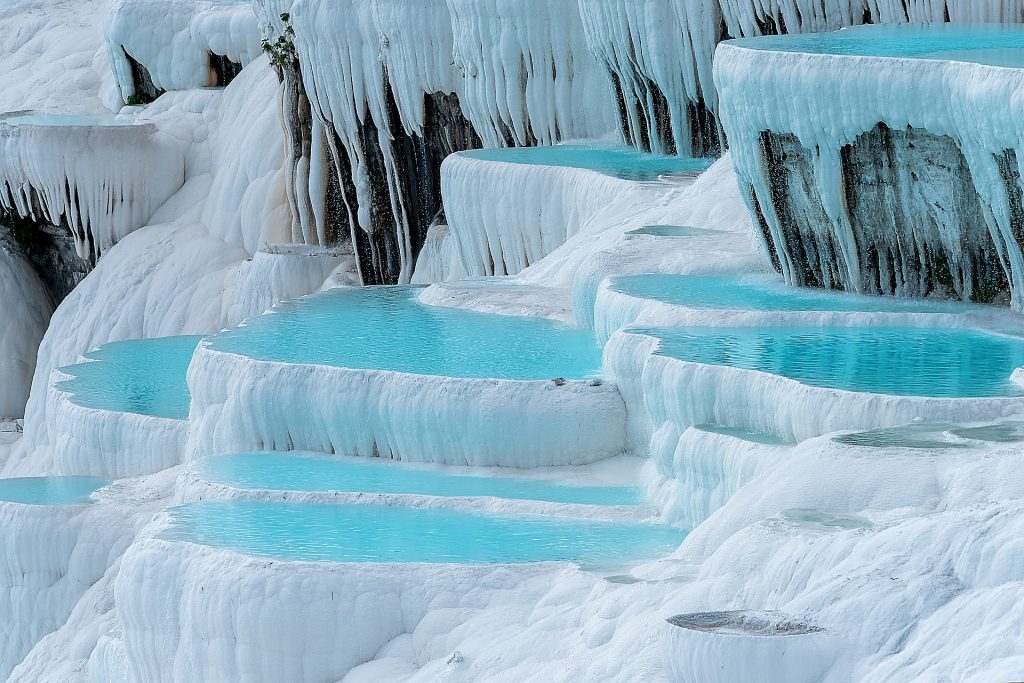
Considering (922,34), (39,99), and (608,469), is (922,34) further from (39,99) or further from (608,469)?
(39,99)

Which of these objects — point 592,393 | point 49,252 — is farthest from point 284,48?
point 592,393

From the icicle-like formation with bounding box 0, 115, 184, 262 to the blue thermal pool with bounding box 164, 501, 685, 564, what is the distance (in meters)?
11.9

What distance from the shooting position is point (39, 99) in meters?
24.7

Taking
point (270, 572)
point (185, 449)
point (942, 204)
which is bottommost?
point (185, 449)

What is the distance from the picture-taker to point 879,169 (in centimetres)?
1033

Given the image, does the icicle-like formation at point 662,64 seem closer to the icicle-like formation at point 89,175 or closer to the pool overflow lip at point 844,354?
the pool overflow lip at point 844,354

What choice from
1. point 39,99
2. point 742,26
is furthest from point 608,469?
point 39,99

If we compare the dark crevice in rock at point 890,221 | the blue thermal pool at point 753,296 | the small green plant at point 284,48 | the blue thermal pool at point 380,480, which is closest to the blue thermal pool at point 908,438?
the blue thermal pool at point 380,480

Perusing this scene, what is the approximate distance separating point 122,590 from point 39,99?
55.1 feet

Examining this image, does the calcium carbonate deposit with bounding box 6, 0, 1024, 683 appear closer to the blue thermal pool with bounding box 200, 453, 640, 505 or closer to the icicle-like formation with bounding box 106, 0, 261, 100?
the blue thermal pool with bounding box 200, 453, 640, 505

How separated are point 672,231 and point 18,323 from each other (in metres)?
12.5

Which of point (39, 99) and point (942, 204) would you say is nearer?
point (942, 204)

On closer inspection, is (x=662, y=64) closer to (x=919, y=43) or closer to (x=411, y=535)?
(x=919, y=43)

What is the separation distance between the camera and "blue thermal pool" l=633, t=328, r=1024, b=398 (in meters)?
8.59
